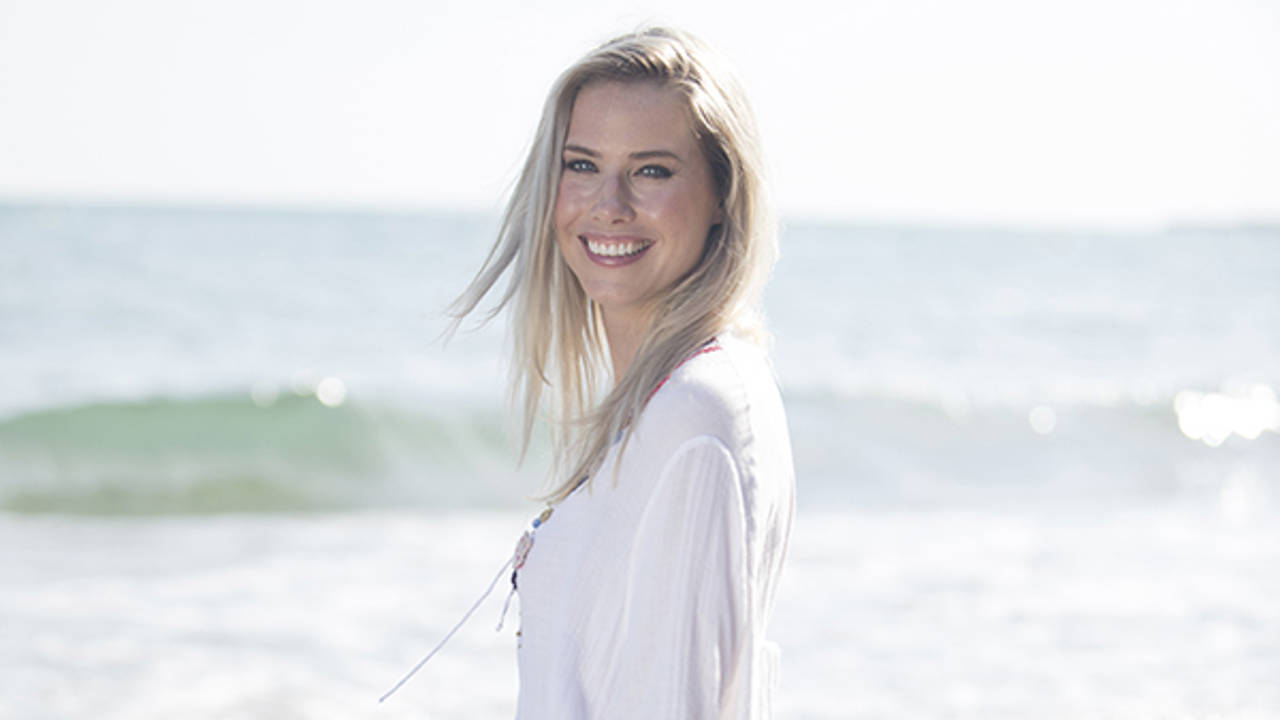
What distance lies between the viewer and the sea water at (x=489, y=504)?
5.11 m

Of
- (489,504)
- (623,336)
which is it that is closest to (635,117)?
(623,336)

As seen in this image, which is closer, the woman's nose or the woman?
the woman

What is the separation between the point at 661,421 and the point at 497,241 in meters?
0.75

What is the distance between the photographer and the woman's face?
1780 mm

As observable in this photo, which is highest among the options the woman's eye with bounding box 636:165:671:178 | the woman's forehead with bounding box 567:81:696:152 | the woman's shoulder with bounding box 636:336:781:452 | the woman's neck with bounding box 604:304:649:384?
the woman's forehead with bounding box 567:81:696:152

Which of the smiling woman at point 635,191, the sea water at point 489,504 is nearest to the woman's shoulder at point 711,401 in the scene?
the smiling woman at point 635,191

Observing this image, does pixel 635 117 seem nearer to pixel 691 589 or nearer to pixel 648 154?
pixel 648 154

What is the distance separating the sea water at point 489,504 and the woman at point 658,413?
496 mm

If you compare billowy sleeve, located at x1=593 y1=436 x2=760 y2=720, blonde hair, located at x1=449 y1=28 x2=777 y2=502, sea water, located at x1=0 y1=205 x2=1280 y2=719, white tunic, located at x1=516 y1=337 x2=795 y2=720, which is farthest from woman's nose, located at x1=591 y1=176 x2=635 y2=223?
sea water, located at x1=0 y1=205 x2=1280 y2=719

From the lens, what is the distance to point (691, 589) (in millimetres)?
1491

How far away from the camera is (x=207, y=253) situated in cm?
2775

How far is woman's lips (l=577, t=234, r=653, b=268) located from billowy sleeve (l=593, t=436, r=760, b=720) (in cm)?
44

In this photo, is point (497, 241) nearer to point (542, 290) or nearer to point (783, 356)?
point (542, 290)

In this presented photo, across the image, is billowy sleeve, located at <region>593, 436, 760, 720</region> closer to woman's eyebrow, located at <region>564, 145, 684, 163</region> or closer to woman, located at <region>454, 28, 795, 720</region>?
woman, located at <region>454, 28, 795, 720</region>
